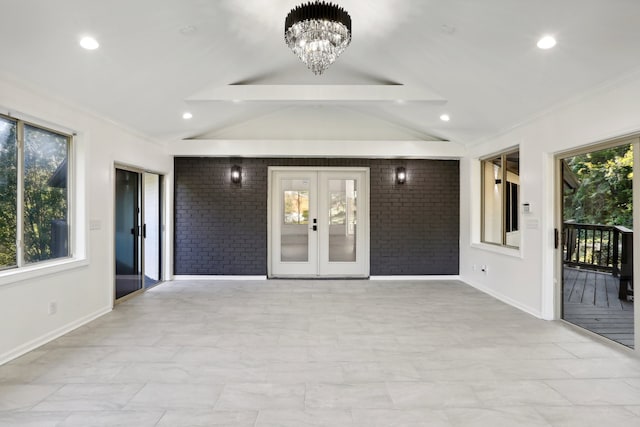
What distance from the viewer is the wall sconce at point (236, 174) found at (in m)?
6.89

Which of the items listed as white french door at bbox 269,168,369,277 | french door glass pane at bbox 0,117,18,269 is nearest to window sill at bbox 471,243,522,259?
white french door at bbox 269,168,369,277

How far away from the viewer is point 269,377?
289 centimetres

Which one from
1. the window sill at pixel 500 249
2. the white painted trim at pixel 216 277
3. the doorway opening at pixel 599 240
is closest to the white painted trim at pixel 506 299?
the doorway opening at pixel 599 240

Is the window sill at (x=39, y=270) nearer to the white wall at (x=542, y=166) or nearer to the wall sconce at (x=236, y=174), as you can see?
the wall sconce at (x=236, y=174)

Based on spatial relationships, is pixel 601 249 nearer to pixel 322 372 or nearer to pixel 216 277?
pixel 322 372

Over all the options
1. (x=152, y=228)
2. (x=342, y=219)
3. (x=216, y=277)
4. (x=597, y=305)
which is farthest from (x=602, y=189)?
(x=152, y=228)

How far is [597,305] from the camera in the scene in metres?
4.24

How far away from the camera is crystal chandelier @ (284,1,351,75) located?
2.70m

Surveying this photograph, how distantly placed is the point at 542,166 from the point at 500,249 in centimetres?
150

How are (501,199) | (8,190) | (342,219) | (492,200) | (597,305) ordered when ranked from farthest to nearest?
(342,219)
(492,200)
(501,199)
(597,305)
(8,190)

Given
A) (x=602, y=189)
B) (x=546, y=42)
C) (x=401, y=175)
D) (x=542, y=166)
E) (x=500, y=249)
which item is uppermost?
(x=546, y=42)

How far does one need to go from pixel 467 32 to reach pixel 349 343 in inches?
119

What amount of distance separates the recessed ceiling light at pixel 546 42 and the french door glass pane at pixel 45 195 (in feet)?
15.5

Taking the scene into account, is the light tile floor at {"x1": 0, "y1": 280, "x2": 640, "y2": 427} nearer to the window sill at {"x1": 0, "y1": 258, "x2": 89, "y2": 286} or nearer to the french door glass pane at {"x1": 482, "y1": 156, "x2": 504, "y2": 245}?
the window sill at {"x1": 0, "y1": 258, "x2": 89, "y2": 286}
